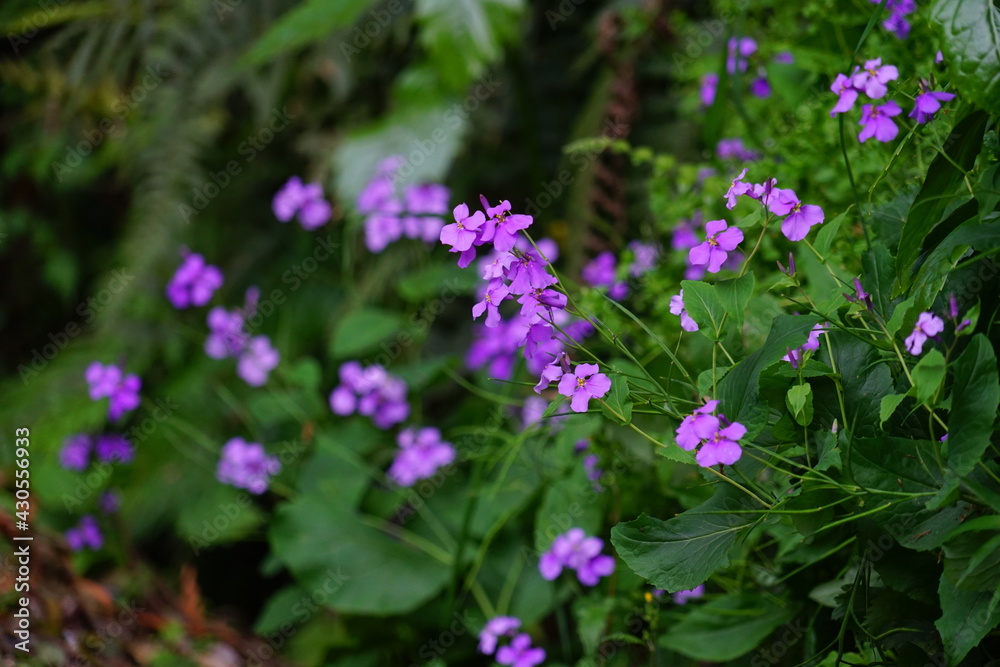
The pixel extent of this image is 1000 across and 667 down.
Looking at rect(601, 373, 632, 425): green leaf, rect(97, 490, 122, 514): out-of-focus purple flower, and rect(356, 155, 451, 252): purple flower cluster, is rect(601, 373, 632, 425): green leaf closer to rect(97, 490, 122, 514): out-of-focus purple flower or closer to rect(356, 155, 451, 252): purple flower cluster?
rect(356, 155, 451, 252): purple flower cluster

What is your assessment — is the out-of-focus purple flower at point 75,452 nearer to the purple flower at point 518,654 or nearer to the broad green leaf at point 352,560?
the broad green leaf at point 352,560

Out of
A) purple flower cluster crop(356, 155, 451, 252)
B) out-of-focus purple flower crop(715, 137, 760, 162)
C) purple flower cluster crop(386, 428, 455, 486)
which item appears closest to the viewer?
out-of-focus purple flower crop(715, 137, 760, 162)

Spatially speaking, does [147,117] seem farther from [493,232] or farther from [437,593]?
[493,232]

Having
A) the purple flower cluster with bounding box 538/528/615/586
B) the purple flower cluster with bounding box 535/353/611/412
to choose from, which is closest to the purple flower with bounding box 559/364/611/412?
the purple flower cluster with bounding box 535/353/611/412

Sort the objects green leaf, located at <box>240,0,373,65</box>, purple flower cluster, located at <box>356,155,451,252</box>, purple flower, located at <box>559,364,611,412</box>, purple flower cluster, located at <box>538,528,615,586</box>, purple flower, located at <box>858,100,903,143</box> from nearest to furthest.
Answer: purple flower, located at <box>559,364,611,412</box>, purple flower, located at <box>858,100,903,143</box>, purple flower cluster, located at <box>538,528,615,586</box>, purple flower cluster, located at <box>356,155,451,252</box>, green leaf, located at <box>240,0,373,65</box>

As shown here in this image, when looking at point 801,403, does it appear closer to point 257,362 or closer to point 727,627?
point 727,627

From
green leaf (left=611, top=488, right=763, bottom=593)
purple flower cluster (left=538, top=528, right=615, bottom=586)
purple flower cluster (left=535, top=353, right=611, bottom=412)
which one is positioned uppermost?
purple flower cluster (left=535, top=353, right=611, bottom=412)

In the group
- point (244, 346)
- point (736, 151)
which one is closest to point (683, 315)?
point (736, 151)
